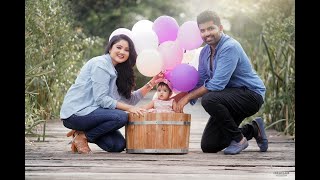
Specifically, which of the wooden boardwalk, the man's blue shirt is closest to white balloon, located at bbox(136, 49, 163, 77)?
the man's blue shirt

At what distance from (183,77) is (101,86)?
49 centimetres

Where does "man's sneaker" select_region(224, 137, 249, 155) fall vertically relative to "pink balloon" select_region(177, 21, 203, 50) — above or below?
below

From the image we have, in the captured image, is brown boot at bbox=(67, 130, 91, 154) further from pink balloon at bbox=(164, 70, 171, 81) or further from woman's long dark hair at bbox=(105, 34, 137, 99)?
pink balloon at bbox=(164, 70, 171, 81)

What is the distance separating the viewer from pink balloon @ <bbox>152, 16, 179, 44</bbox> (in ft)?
16.2

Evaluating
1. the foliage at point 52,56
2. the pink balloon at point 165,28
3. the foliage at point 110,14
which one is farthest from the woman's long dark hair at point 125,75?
the foliage at point 110,14

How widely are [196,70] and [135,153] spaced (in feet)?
2.07

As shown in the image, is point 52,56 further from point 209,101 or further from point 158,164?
point 158,164

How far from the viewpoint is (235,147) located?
4.97 metres

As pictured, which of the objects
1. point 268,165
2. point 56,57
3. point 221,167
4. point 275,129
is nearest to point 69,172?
point 221,167

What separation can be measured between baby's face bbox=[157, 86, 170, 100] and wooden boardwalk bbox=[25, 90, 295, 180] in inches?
14.5

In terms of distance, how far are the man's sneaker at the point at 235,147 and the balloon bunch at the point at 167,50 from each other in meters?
0.44

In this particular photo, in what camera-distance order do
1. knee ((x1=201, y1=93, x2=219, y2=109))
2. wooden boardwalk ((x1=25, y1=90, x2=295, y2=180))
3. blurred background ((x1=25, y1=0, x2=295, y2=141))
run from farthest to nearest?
blurred background ((x1=25, y1=0, x2=295, y2=141)) → knee ((x1=201, y1=93, x2=219, y2=109)) → wooden boardwalk ((x1=25, y1=90, x2=295, y2=180))
